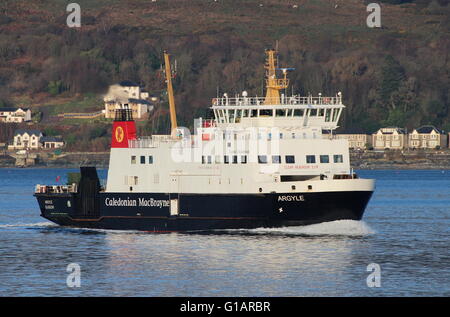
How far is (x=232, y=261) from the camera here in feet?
146

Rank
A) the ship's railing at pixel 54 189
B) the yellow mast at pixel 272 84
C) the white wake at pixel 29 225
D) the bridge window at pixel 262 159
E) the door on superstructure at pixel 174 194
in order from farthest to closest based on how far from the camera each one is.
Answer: the white wake at pixel 29 225
the ship's railing at pixel 54 189
the yellow mast at pixel 272 84
the door on superstructure at pixel 174 194
the bridge window at pixel 262 159

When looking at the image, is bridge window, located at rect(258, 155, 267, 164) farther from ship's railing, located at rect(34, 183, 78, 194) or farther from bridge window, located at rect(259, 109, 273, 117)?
ship's railing, located at rect(34, 183, 78, 194)

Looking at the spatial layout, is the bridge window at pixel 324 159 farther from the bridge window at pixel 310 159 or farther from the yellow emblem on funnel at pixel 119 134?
the yellow emblem on funnel at pixel 119 134

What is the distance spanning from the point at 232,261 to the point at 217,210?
863 centimetres

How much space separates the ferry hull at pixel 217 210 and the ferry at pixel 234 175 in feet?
0.16

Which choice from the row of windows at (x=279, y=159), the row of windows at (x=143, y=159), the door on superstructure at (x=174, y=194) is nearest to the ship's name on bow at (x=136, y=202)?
the door on superstructure at (x=174, y=194)

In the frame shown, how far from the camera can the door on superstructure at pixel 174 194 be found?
5403cm

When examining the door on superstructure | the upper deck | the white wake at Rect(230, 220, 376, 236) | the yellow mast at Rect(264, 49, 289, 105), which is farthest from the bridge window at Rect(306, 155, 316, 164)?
the door on superstructure

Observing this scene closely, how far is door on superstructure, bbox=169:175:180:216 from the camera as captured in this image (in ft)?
177

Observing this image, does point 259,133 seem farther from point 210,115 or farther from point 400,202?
point 400,202

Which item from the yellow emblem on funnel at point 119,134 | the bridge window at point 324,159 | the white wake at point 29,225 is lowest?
the white wake at point 29,225

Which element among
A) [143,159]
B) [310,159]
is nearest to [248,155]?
[310,159]

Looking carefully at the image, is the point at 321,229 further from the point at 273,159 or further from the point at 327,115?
the point at 327,115

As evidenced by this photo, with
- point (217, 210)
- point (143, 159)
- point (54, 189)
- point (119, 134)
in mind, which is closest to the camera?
point (217, 210)
